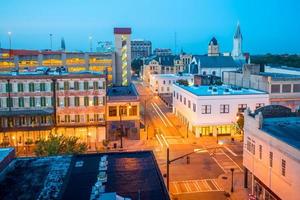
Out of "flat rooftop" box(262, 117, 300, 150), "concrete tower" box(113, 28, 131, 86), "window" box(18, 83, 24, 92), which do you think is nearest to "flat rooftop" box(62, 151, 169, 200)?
"flat rooftop" box(262, 117, 300, 150)

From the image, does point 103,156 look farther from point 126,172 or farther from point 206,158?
point 206,158

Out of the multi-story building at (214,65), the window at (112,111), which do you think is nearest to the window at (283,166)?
the window at (112,111)

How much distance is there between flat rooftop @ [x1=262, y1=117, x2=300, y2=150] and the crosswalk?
372 inches

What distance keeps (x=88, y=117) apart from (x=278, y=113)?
1247 inches

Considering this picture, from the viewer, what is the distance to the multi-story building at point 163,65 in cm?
14488

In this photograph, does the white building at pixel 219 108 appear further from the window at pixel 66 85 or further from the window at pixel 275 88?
the window at pixel 66 85

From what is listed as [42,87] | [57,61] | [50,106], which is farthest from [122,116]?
[57,61]

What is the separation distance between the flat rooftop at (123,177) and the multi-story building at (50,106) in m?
24.1

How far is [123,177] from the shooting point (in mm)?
30656

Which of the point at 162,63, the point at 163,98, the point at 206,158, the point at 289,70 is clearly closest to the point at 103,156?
the point at 206,158

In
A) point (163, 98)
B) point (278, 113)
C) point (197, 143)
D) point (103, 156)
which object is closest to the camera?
point (103, 156)

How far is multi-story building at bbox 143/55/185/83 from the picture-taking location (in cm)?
14488

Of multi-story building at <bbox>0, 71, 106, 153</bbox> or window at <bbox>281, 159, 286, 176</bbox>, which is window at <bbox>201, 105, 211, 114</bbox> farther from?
window at <bbox>281, 159, 286, 176</bbox>

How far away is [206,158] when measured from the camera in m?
51.9
